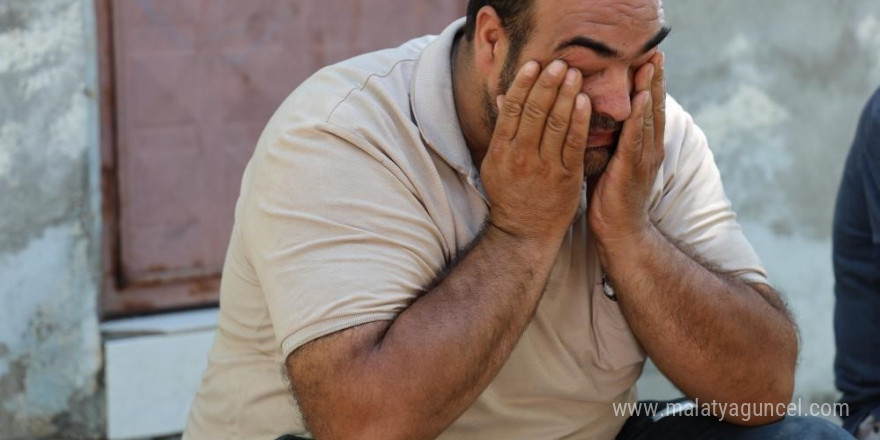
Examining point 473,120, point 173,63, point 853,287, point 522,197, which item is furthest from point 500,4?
point 173,63

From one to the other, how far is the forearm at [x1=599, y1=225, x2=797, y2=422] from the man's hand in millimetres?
38

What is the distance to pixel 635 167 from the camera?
2.74 m

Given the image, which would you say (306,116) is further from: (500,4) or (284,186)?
(500,4)

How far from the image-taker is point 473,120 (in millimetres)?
2873

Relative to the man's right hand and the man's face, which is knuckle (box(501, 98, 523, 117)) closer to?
the man's right hand

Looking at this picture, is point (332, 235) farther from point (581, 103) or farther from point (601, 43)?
point (601, 43)

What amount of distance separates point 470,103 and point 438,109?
0.11 metres

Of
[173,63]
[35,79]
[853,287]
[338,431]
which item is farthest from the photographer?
[173,63]

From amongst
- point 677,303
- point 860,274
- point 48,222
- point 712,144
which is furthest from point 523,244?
point 712,144

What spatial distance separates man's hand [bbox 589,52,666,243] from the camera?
2.68 metres

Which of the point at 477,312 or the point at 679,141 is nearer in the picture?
the point at 477,312

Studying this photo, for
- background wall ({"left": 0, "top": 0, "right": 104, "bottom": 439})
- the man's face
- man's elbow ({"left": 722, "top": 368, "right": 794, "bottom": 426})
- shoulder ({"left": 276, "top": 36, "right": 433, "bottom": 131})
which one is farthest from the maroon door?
man's elbow ({"left": 722, "top": 368, "right": 794, "bottom": 426})

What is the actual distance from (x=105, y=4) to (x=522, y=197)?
79.6 inches

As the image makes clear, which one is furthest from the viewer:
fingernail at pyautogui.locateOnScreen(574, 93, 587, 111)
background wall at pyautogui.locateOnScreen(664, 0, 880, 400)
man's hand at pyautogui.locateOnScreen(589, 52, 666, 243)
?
background wall at pyautogui.locateOnScreen(664, 0, 880, 400)
